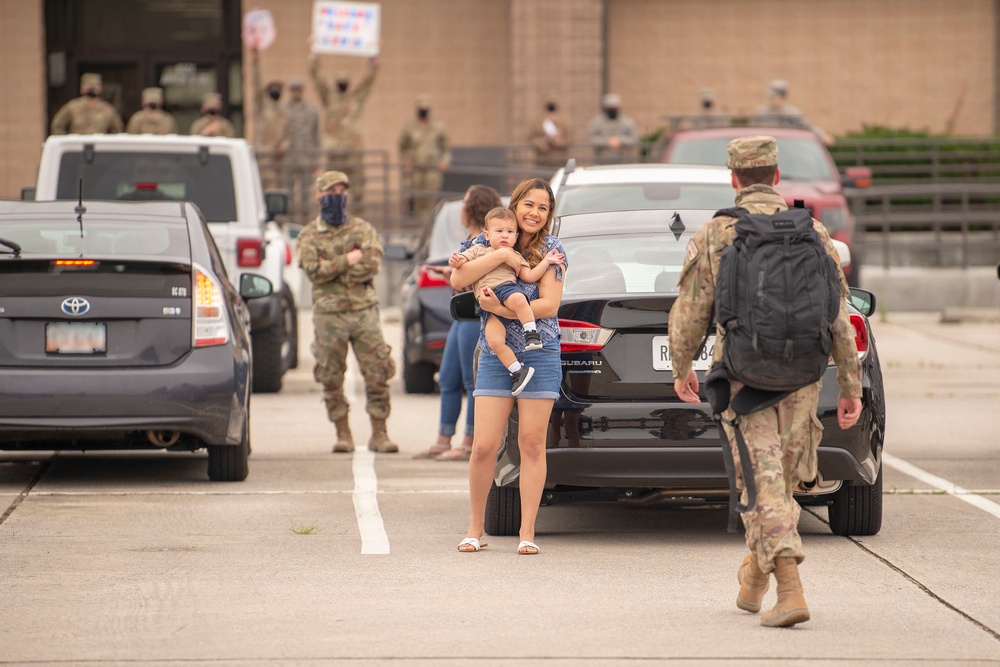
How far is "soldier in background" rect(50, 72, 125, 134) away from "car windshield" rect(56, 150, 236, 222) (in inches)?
315

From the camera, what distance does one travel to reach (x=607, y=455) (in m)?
7.13

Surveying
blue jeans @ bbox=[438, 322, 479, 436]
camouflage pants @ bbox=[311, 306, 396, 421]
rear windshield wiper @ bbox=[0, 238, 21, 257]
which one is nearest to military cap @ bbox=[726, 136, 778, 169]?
blue jeans @ bbox=[438, 322, 479, 436]

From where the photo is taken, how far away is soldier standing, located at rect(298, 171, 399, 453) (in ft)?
33.2

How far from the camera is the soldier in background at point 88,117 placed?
68.3 ft

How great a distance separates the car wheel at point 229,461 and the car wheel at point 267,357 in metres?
4.09

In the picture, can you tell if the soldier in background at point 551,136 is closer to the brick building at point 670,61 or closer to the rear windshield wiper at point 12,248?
the brick building at point 670,61

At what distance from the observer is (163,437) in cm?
887

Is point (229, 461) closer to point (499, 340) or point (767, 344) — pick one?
point (499, 340)

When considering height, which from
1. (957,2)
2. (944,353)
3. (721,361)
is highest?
(957,2)

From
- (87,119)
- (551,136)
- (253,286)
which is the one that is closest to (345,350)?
(253,286)

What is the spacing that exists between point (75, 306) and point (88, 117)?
12.8 m

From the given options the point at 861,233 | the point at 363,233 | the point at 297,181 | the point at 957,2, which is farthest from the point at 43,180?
the point at 957,2

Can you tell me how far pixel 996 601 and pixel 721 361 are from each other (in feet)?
4.68

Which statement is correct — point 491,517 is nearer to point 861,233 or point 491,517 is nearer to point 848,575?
point 848,575
